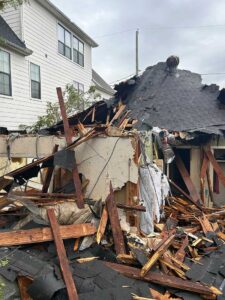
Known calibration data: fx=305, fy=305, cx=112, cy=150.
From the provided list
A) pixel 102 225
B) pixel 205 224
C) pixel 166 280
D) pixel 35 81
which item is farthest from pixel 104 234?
pixel 35 81

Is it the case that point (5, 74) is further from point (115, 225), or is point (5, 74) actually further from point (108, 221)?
point (115, 225)


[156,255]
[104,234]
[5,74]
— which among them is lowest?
[156,255]

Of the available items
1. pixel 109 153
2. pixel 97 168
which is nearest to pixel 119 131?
pixel 109 153

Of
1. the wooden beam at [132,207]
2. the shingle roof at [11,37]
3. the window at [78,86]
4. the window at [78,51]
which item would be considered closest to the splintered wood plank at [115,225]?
the wooden beam at [132,207]

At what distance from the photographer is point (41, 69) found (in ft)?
50.7

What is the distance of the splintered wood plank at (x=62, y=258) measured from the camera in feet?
15.2

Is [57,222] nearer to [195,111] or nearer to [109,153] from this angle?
[109,153]

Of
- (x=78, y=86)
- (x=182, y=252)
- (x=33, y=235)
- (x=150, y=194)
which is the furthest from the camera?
(x=78, y=86)

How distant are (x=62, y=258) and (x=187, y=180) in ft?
19.2

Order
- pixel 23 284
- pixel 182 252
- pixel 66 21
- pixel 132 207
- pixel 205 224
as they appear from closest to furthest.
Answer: pixel 23 284 → pixel 182 252 → pixel 132 207 → pixel 205 224 → pixel 66 21

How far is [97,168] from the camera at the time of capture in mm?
6891

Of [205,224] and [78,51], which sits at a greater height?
[78,51]

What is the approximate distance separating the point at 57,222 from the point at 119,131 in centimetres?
234

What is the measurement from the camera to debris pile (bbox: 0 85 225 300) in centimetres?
494
